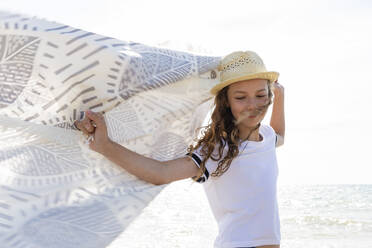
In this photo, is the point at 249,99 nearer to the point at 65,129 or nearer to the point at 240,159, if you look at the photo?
the point at 240,159

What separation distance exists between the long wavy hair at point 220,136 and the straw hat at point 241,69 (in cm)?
7

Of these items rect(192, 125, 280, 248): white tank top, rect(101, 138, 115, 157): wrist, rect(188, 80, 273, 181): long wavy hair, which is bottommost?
rect(192, 125, 280, 248): white tank top

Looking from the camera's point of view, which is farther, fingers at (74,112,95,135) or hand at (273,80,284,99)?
hand at (273,80,284,99)

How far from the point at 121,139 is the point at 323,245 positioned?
7.54 meters

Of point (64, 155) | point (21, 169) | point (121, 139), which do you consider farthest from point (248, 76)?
point (21, 169)

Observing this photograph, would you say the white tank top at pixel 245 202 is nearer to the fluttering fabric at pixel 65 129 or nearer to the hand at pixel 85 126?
the fluttering fabric at pixel 65 129

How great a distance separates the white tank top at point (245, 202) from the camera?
202 centimetres

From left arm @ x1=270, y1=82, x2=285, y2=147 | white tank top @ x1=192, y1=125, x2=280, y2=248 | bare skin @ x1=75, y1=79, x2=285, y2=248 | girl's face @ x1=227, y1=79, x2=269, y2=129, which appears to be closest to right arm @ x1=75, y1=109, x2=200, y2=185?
bare skin @ x1=75, y1=79, x2=285, y2=248

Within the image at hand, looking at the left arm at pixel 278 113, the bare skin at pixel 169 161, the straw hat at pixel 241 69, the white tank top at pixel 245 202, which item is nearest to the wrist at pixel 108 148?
the bare skin at pixel 169 161

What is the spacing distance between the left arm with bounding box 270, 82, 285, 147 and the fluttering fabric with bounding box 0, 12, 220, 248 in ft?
3.26

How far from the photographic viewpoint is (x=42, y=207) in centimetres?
141

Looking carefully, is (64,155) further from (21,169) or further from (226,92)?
(226,92)

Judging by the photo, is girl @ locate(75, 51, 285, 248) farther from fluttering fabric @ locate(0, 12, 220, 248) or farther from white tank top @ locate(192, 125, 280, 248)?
fluttering fabric @ locate(0, 12, 220, 248)

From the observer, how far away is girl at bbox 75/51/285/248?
6.55ft
